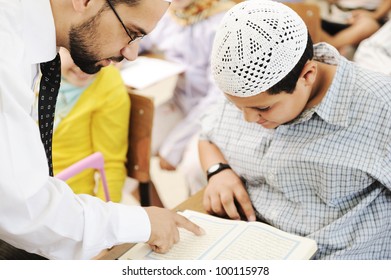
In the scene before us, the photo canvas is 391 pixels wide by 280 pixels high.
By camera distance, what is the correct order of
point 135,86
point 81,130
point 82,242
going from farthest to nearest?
point 135,86, point 81,130, point 82,242

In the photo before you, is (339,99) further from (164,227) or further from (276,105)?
(164,227)

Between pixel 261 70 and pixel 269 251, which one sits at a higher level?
pixel 261 70

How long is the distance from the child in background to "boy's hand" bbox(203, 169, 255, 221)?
0.57 m

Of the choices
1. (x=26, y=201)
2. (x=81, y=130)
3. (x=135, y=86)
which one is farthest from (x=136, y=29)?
(x=135, y=86)

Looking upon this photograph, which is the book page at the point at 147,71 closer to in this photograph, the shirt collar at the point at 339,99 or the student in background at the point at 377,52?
the student in background at the point at 377,52

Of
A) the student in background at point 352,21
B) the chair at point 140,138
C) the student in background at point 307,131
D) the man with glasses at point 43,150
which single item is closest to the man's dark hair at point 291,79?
the student in background at point 307,131

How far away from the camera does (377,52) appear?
84.7 inches

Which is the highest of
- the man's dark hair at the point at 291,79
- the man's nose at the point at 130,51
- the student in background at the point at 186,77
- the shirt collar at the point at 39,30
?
the shirt collar at the point at 39,30

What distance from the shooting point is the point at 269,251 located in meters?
1.15

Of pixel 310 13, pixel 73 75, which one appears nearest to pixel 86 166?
pixel 73 75

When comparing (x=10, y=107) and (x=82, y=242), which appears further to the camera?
(x=82, y=242)

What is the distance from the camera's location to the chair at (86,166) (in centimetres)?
166
